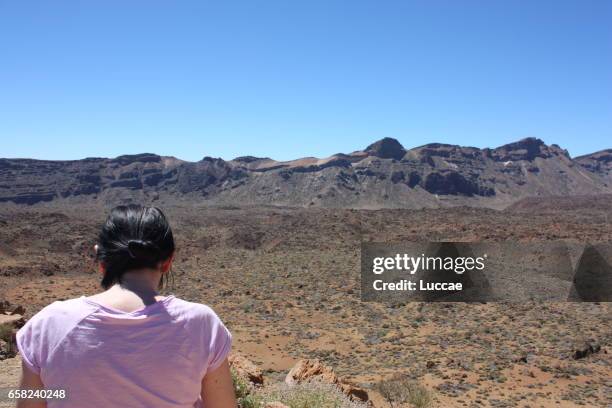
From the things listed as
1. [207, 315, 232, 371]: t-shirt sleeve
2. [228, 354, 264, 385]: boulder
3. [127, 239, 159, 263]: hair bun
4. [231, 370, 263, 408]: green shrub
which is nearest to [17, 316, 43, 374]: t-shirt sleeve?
[127, 239, 159, 263]: hair bun

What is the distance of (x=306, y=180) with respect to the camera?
101 metres

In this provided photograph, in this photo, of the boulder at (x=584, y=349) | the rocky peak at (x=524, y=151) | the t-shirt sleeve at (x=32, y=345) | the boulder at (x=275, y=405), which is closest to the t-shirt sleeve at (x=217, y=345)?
the t-shirt sleeve at (x=32, y=345)

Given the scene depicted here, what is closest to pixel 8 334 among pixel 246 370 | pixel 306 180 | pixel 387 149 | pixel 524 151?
pixel 246 370

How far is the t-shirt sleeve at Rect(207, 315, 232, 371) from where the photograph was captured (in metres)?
1.59

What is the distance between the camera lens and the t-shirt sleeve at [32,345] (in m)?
1.50

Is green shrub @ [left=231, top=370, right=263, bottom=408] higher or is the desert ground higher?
green shrub @ [left=231, top=370, right=263, bottom=408]

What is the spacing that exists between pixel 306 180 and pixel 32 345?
9976 centimetres

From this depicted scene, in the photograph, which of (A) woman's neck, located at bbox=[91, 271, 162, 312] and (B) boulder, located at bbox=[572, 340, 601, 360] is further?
→ (B) boulder, located at bbox=[572, 340, 601, 360]

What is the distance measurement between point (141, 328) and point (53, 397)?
34 centimetres

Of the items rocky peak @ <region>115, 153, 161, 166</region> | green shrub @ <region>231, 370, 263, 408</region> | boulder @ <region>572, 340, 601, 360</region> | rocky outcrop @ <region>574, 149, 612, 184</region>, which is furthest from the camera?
rocky outcrop @ <region>574, 149, 612, 184</region>

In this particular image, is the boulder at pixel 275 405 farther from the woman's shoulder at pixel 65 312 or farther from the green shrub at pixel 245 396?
the woman's shoulder at pixel 65 312

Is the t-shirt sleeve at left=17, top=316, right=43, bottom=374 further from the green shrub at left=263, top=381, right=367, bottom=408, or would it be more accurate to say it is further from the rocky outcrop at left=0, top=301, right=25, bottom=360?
the rocky outcrop at left=0, top=301, right=25, bottom=360

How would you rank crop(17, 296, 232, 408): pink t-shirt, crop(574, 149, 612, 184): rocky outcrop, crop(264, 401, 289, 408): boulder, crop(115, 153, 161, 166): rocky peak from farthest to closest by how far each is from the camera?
crop(574, 149, 612, 184): rocky outcrop
crop(115, 153, 161, 166): rocky peak
crop(264, 401, 289, 408): boulder
crop(17, 296, 232, 408): pink t-shirt

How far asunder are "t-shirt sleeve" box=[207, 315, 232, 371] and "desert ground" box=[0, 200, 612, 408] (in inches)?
269
